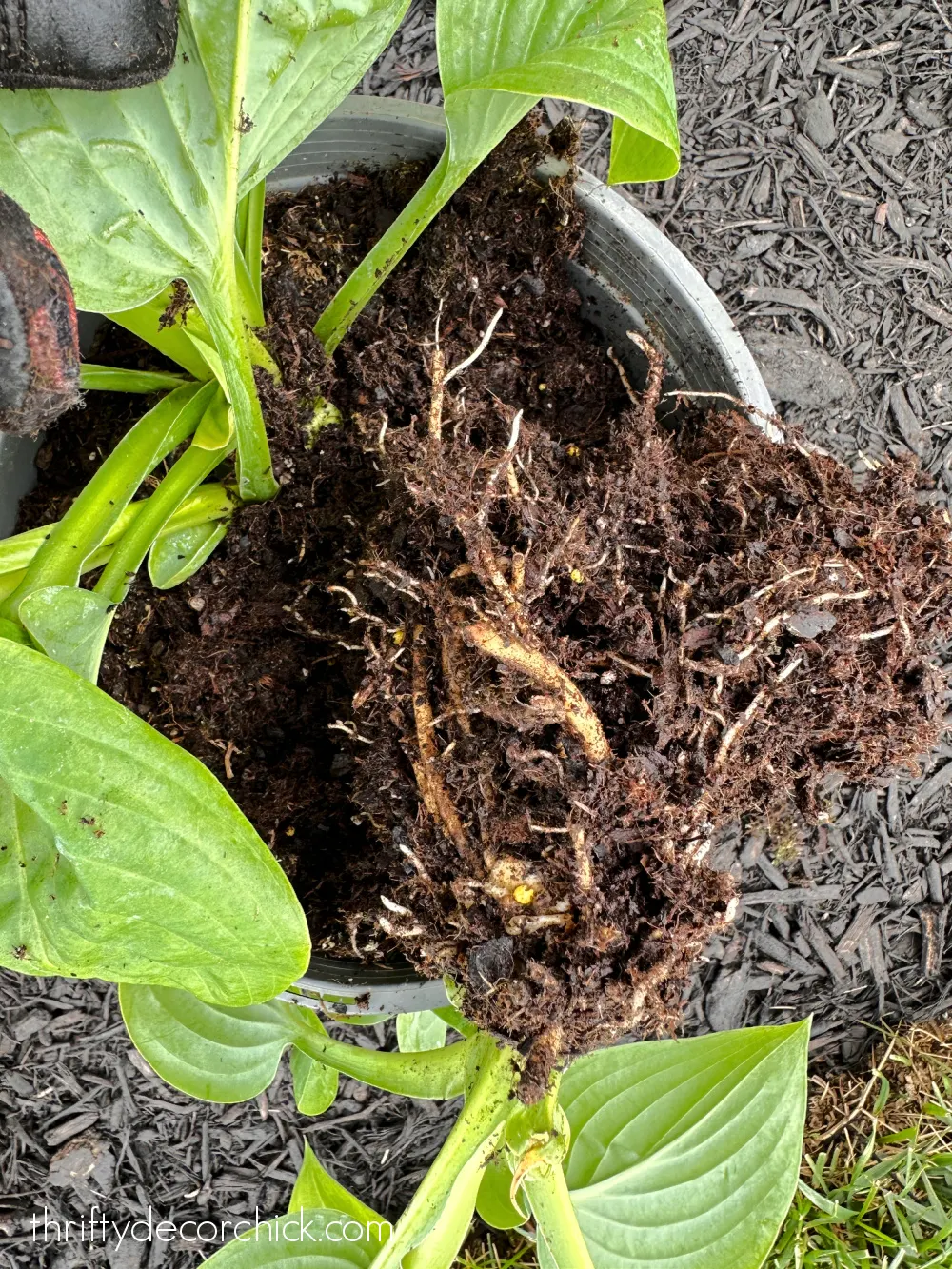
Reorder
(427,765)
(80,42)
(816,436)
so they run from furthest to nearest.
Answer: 1. (816,436)
2. (427,765)
3. (80,42)

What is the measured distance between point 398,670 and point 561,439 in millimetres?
274

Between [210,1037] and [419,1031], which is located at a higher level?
[210,1037]

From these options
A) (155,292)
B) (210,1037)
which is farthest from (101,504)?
(210,1037)

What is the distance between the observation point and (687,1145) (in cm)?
79

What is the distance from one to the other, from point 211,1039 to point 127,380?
→ 587 millimetres

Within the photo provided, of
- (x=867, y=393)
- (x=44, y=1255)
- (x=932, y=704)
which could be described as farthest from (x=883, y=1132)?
(x=44, y=1255)

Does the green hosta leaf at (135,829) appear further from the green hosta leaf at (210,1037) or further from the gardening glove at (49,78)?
the green hosta leaf at (210,1037)

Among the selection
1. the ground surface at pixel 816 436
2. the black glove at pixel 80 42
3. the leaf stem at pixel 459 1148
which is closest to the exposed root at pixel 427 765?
the leaf stem at pixel 459 1148

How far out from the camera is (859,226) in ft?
3.92

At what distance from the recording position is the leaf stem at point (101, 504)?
644 mm

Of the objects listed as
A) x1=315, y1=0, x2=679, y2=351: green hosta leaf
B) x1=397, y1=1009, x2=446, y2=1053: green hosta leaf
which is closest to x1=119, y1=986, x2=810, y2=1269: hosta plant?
x1=397, y1=1009, x2=446, y2=1053: green hosta leaf

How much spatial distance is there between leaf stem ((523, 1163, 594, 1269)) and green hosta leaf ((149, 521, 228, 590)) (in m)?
0.51

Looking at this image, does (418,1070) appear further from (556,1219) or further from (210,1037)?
(210,1037)

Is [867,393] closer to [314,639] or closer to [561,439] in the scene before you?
[561,439]
